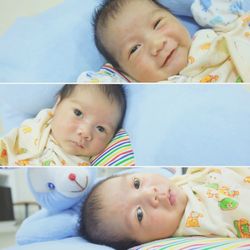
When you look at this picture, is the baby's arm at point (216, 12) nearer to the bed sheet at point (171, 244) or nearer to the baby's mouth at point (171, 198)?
the baby's mouth at point (171, 198)

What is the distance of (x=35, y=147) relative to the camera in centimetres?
128

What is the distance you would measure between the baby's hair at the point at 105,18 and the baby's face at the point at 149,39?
0.01 m

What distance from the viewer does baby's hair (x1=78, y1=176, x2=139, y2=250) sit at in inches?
47.1

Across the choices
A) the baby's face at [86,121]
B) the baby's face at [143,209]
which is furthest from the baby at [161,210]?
the baby's face at [86,121]

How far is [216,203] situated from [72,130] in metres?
0.43

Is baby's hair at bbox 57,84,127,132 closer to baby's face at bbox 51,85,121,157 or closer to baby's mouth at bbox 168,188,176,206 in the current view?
baby's face at bbox 51,85,121,157

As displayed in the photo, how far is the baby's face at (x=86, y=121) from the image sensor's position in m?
1.27

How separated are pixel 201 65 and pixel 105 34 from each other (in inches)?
10.7

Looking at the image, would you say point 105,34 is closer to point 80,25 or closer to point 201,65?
point 80,25

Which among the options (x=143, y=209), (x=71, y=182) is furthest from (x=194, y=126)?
(x=71, y=182)

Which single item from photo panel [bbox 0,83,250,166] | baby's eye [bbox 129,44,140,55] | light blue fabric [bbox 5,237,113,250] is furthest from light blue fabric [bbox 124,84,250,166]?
light blue fabric [bbox 5,237,113,250]

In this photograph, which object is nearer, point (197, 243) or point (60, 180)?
point (197, 243)

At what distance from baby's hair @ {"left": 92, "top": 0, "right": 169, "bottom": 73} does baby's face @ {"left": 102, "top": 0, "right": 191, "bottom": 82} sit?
0.01m

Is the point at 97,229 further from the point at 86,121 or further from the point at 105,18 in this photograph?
the point at 105,18
